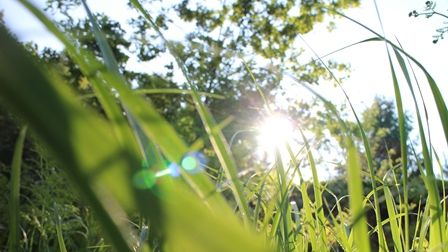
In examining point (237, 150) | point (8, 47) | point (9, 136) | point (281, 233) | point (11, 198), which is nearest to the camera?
point (8, 47)

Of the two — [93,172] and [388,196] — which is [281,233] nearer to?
[388,196]

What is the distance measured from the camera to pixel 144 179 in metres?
0.23

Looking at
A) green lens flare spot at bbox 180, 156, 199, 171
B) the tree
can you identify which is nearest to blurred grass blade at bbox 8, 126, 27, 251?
green lens flare spot at bbox 180, 156, 199, 171

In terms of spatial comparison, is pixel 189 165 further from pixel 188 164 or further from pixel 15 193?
pixel 15 193

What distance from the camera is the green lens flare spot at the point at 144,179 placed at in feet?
0.68

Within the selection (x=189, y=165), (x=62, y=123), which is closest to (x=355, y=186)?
(x=189, y=165)

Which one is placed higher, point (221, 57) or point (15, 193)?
point (221, 57)

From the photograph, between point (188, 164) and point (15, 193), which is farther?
point (15, 193)

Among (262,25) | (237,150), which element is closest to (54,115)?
(237,150)

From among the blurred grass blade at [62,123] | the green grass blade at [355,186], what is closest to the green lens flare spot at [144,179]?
the blurred grass blade at [62,123]

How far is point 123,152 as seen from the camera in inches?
8.0

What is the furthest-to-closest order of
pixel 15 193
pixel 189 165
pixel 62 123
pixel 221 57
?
Result: pixel 221 57
pixel 15 193
pixel 189 165
pixel 62 123

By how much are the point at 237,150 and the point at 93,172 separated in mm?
9616

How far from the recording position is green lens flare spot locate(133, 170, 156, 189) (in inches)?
8.2
